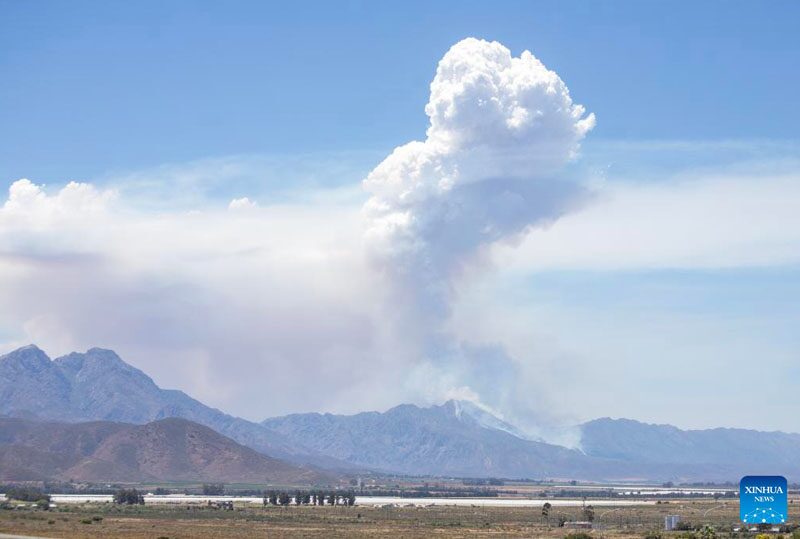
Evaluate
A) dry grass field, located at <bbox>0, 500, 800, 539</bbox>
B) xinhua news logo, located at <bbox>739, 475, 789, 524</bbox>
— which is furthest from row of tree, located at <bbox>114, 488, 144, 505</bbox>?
xinhua news logo, located at <bbox>739, 475, 789, 524</bbox>

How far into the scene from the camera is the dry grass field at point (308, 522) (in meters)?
116

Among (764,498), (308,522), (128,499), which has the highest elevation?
(128,499)

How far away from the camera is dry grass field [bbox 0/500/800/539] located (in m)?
116

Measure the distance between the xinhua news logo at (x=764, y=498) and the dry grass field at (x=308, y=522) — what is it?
2806 cm

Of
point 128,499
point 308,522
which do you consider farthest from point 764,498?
point 128,499

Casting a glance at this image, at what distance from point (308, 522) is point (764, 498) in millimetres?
68652

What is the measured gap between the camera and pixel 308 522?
141 metres

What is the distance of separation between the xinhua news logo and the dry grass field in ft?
92.0

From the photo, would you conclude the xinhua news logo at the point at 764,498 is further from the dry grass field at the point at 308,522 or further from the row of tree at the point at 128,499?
the row of tree at the point at 128,499

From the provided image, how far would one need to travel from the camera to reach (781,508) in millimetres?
86125

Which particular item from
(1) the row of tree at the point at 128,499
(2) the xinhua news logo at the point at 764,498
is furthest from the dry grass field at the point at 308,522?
(2) the xinhua news logo at the point at 764,498

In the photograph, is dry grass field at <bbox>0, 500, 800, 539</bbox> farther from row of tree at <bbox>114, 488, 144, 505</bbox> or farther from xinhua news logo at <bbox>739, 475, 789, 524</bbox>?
xinhua news logo at <bbox>739, 475, 789, 524</bbox>

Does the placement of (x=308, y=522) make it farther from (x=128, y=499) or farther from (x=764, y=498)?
(x=764, y=498)

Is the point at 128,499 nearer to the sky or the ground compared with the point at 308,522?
nearer to the sky
